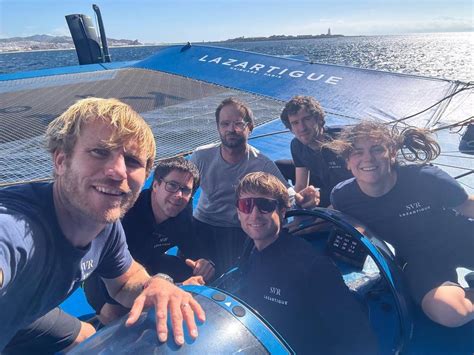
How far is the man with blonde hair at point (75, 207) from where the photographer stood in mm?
1522

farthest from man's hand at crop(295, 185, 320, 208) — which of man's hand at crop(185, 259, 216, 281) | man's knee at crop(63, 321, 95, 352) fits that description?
man's knee at crop(63, 321, 95, 352)

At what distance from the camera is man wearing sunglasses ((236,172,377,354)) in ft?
6.21

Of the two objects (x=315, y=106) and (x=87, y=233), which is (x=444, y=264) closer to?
(x=315, y=106)

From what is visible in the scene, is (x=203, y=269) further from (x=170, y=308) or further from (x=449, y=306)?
(x=449, y=306)

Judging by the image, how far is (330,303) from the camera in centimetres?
191

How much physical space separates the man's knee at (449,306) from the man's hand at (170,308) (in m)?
1.74

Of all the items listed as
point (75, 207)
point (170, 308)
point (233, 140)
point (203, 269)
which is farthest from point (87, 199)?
point (233, 140)

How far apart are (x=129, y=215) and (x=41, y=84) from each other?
34.3ft

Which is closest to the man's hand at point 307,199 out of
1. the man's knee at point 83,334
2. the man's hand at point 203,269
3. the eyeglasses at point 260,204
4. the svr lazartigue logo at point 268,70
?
the eyeglasses at point 260,204

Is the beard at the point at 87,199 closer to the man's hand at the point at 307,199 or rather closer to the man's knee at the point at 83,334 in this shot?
the man's knee at the point at 83,334

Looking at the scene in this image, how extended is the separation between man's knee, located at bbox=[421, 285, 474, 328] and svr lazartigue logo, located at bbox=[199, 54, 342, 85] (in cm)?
823

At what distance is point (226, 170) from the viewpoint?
3797 mm

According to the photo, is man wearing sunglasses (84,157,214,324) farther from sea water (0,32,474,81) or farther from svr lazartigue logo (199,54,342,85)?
sea water (0,32,474,81)

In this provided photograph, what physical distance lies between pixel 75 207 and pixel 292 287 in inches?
45.5
